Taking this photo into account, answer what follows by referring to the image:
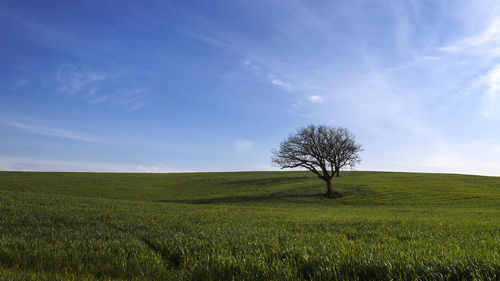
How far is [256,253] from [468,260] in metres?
3.28

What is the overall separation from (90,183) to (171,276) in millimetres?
69252

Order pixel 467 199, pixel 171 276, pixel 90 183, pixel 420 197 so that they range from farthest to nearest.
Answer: pixel 90 183
pixel 420 197
pixel 467 199
pixel 171 276

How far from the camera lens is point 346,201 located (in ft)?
147

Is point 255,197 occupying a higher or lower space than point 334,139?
lower

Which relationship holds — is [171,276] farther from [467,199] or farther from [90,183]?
[90,183]

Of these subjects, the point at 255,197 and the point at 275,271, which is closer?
the point at 275,271

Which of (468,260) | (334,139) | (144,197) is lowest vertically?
(144,197)

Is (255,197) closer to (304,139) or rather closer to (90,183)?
(304,139)

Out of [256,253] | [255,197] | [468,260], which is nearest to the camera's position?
[468,260]

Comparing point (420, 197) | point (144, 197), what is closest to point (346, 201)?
point (420, 197)

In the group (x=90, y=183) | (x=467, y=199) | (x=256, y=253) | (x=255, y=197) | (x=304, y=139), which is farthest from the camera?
(x=90, y=183)

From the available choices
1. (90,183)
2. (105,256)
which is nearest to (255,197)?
(90,183)

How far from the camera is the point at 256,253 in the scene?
540 centimetres

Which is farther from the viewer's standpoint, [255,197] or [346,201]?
[255,197]
